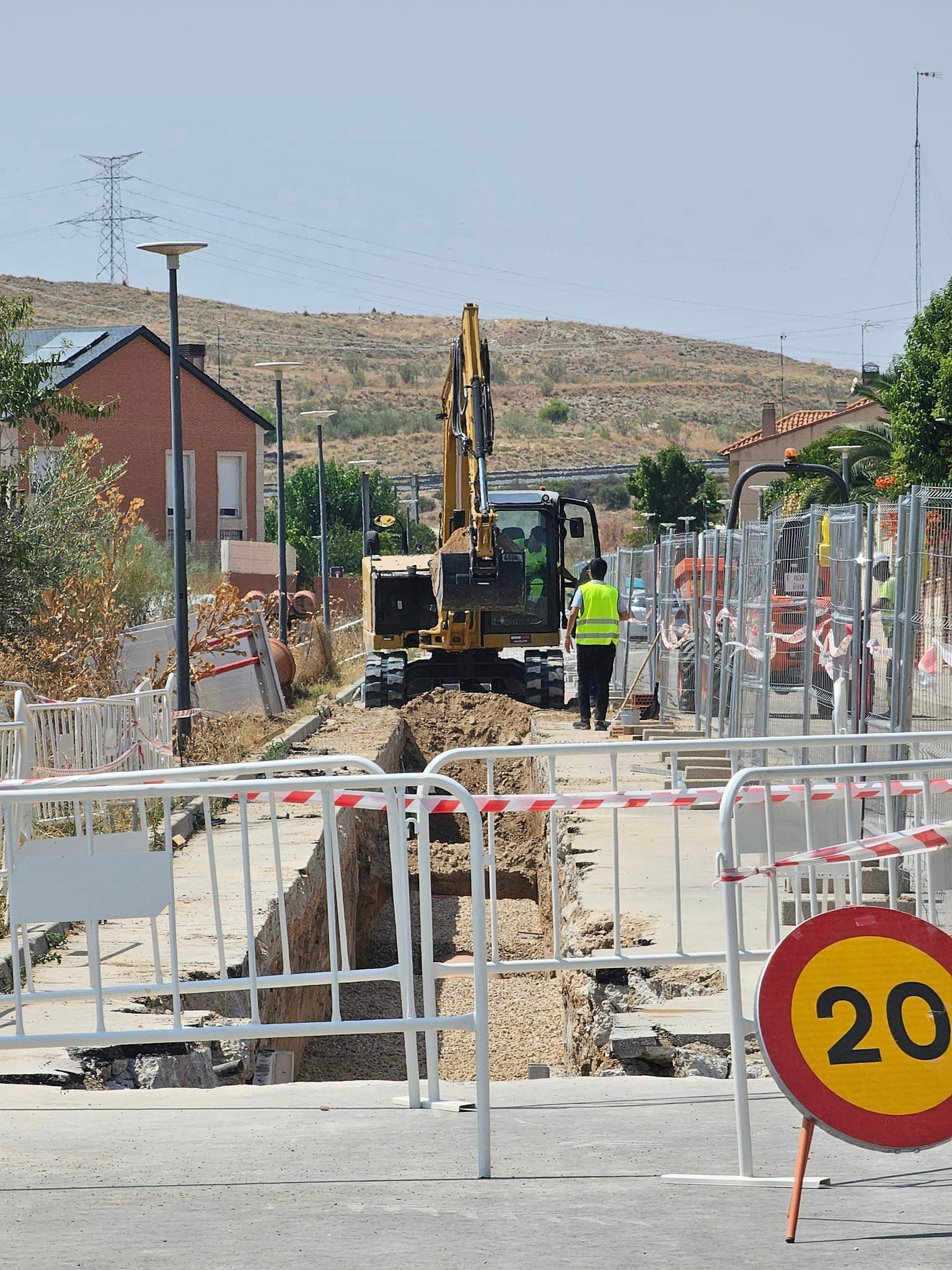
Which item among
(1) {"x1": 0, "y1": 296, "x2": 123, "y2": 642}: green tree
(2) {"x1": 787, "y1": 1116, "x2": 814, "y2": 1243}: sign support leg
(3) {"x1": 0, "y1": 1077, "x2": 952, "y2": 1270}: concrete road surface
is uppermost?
(1) {"x1": 0, "y1": 296, "x2": 123, "y2": 642}: green tree

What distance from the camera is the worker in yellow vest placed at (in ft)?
64.2

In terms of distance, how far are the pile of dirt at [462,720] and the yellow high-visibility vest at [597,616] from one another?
2.60 m

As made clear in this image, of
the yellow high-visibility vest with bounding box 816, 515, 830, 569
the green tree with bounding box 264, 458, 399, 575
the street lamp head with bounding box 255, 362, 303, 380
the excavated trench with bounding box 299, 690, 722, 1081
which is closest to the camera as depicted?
the excavated trench with bounding box 299, 690, 722, 1081

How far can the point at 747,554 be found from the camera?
1516 centimetres

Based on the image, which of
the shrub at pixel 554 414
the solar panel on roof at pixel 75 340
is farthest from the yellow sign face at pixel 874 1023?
the shrub at pixel 554 414

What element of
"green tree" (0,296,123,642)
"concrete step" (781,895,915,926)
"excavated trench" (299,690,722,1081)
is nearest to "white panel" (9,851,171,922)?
"excavated trench" (299,690,722,1081)

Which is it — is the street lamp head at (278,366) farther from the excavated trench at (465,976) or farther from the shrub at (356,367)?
the shrub at (356,367)

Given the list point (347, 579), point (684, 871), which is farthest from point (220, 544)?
point (684, 871)

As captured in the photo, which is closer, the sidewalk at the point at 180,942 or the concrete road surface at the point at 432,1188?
the concrete road surface at the point at 432,1188

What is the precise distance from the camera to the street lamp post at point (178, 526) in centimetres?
1728

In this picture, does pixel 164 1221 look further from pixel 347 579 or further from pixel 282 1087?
pixel 347 579

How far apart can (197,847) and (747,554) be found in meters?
5.98

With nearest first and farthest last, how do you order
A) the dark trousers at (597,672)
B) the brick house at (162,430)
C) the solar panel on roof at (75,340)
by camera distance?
1. the dark trousers at (597,672)
2. the brick house at (162,430)
3. the solar panel on roof at (75,340)

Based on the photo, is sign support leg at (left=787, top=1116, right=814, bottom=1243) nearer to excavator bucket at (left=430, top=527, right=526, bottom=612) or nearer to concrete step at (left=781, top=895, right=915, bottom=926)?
concrete step at (left=781, top=895, right=915, bottom=926)
